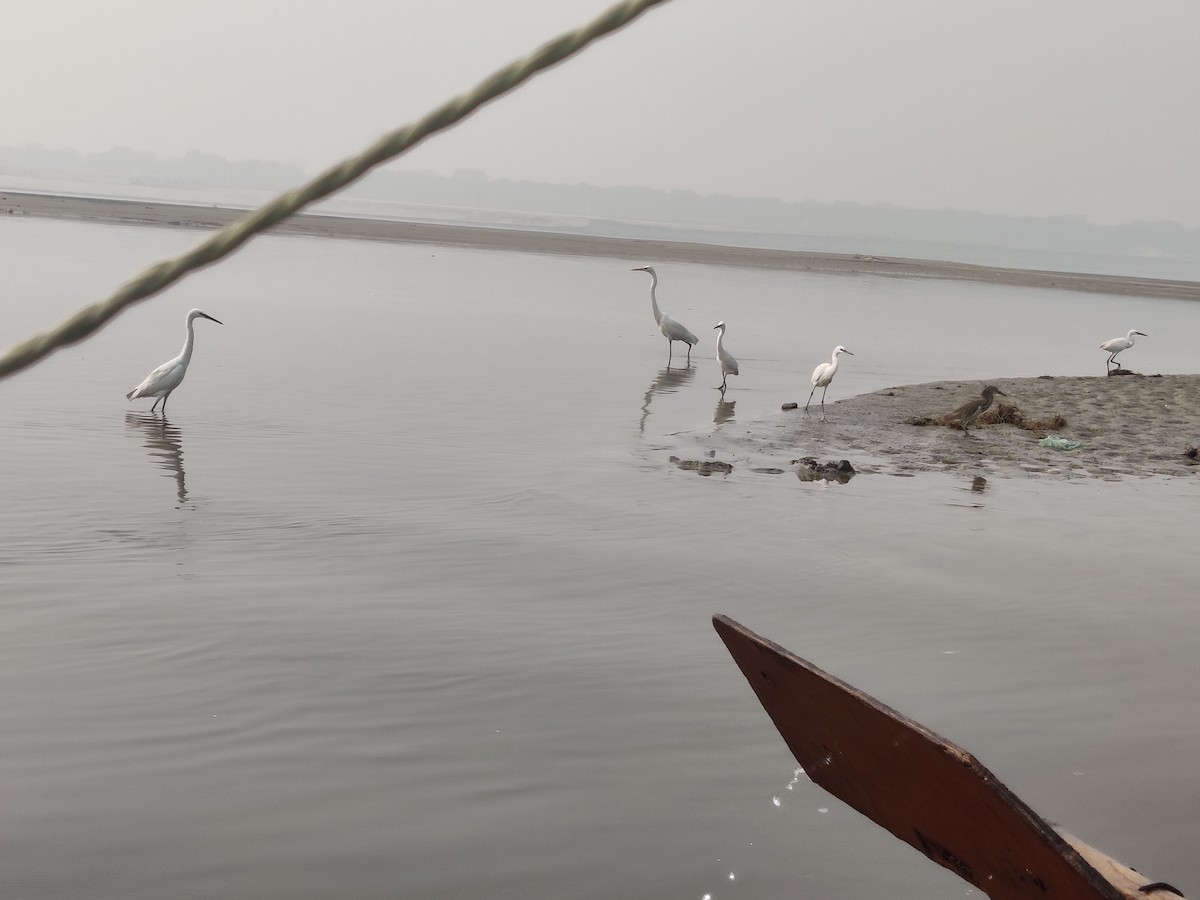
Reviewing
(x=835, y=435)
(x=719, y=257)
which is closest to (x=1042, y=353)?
(x=835, y=435)

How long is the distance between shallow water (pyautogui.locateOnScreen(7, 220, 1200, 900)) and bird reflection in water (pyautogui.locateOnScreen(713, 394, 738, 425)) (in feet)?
0.45

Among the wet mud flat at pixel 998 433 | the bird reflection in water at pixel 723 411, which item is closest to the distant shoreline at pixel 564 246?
the wet mud flat at pixel 998 433

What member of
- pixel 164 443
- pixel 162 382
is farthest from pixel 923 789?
pixel 162 382

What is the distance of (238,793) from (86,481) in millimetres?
5125

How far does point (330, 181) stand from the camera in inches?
35.8

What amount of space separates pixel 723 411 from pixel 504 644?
883cm

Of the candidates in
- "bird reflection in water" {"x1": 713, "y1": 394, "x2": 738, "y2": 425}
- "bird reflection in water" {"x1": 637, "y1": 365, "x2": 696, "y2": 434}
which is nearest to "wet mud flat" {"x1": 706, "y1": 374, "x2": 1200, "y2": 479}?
"bird reflection in water" {"x1": 713, "y1": 394, "x2": 738, "y2": 425}

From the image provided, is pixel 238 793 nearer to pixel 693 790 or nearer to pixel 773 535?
pixel 693 790

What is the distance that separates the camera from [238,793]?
160 inches

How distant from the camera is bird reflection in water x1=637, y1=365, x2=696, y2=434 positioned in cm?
1452

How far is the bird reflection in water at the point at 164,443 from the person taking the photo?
885 cm

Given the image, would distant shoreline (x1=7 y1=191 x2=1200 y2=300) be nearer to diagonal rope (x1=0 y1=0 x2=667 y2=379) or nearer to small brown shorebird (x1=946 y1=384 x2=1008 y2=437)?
small brown shorebird (x1=946 y1=384 x2=1008 y2=437)

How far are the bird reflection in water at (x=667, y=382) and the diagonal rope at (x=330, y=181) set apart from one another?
39.8 ft

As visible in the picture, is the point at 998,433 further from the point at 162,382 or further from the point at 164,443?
the point at 162,382
